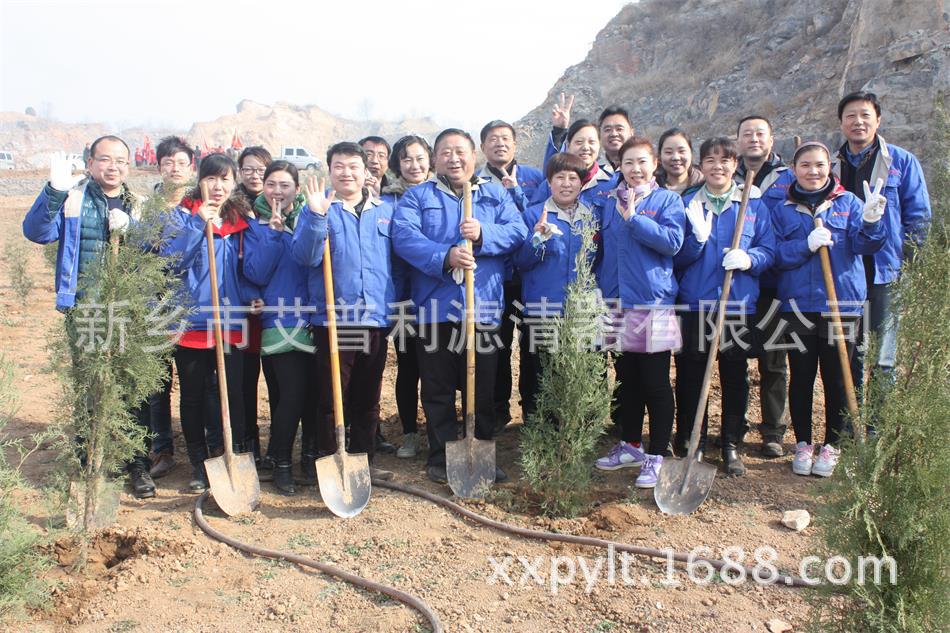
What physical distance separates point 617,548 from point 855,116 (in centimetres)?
336

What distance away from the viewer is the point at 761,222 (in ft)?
15.8

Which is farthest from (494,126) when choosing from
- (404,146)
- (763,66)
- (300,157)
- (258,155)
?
(300,157)

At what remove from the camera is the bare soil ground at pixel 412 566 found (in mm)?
3379

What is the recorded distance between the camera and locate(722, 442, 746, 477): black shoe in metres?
4.97

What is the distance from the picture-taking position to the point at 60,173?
422cm

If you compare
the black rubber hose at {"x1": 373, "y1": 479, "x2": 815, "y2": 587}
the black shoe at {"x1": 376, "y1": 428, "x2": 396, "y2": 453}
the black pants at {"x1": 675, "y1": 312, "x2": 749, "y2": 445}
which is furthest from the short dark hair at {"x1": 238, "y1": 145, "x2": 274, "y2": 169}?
the black pants at {"x1": 675, "y1": 312, "x2": 749, "y2": 445}

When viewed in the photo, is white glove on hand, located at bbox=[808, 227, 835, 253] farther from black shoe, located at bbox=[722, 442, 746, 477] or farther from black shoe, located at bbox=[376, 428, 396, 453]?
black shoe, located at bbox=[376, 428, 396, 453]

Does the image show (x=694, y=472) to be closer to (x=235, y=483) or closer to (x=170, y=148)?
(x=235, y=483)

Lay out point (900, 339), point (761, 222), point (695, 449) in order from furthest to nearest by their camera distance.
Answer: point (761, 222) < point (695, 449) < point (900, 339)

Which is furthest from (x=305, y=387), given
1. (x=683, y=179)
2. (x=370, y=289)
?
(x=683, y=179)

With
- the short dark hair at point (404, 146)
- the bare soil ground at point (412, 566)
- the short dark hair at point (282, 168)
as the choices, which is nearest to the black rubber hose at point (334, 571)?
the bare soil ground at point (412, 566)

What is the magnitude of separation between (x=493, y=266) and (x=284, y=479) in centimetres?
200

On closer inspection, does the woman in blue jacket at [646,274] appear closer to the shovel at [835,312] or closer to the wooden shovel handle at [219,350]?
the shovel at [835,312]

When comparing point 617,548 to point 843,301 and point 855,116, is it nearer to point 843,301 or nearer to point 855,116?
point 843,301
